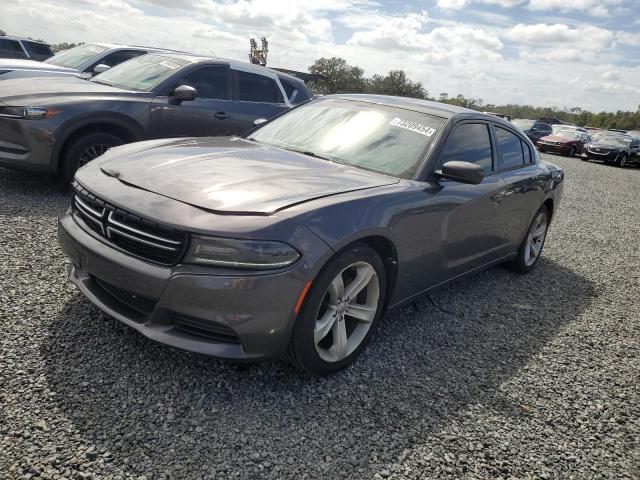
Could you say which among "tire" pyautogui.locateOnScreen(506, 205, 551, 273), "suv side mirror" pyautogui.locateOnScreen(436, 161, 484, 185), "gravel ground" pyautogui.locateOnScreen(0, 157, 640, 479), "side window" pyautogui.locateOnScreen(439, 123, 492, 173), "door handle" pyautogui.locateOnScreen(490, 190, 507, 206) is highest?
"side window" pyautogui.locateOnScreen(439, 123, 492, 173)

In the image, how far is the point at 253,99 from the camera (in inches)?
271

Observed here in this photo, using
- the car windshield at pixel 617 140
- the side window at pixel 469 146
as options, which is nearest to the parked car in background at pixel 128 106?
the side window at pixel 469 146

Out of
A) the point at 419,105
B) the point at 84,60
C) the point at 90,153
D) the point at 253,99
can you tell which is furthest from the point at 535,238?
the point at 84,60

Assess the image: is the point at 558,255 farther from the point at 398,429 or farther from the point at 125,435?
the point at 125,435

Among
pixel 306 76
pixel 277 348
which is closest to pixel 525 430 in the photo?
pixel 277 348

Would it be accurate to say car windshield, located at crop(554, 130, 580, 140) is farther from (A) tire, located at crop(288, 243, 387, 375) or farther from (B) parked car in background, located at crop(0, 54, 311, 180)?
(A) tire, located at crop(288, 243, 387, 375)

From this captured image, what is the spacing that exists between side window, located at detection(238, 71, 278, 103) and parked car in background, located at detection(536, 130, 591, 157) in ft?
70.6

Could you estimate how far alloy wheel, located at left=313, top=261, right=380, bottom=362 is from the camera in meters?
2.74

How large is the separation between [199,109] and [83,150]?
1512 mm

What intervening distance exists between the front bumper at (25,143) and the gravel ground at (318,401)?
3.96ft

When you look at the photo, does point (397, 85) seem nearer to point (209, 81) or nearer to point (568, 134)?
point (568, 134)

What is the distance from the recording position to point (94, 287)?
2.70m

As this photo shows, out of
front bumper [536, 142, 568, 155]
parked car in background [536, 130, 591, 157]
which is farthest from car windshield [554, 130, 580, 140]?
front bumper [536, 142, 568, 155]

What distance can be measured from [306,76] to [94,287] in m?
15.6
